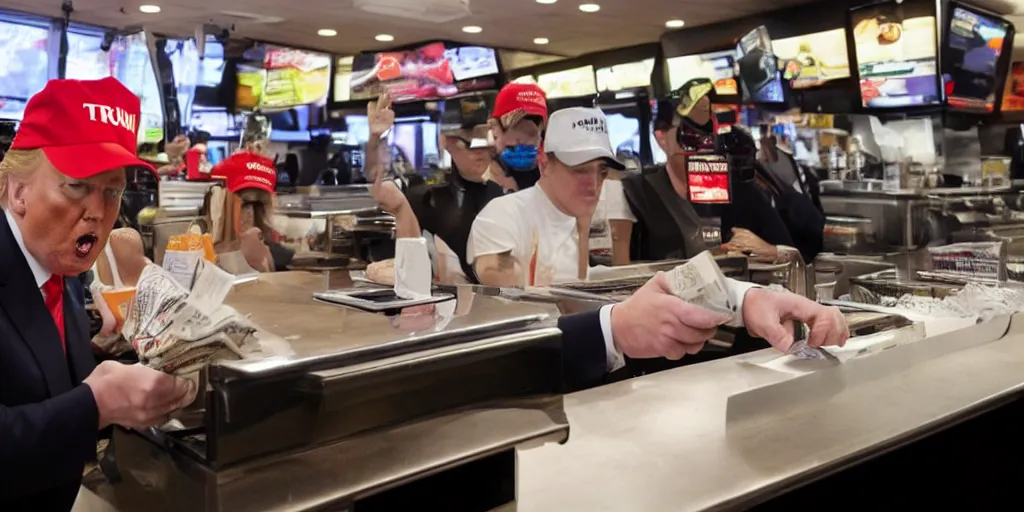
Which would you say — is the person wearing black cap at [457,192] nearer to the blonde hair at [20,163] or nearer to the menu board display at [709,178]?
the menu board display at [709,178]

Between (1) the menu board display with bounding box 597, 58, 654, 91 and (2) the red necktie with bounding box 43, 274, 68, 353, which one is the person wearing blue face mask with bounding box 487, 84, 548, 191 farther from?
(1) the menu board display with bounding box 597, 58, 654, 91

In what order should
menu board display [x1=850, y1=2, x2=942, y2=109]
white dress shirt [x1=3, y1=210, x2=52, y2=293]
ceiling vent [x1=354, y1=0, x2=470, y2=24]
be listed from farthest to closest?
menu board display [x1=850, y1=2, x2=942, y2=109], ceiling vent [x1=354, y1=0, x2=470, y2=24], white dress shirt [x1=3, y1=210, x2=52, y2=293]

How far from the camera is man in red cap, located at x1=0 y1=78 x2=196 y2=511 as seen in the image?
0.92 metres

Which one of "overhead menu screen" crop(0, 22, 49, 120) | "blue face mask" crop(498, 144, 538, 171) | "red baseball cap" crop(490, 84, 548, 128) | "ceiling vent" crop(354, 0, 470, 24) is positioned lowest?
"blue face mask" crop(498, 144, 538, 171)

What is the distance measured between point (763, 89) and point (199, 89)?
415 centimetres

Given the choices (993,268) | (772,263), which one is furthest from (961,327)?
(993,268)

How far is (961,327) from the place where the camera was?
7.71 feet

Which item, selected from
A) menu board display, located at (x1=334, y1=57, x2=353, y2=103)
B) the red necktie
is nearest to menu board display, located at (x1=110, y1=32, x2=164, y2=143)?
menu board display, located at (x1=334, y1=57, x2=353, y2=103)

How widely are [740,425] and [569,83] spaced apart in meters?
6.18

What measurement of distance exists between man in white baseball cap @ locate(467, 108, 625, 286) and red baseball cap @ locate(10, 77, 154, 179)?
1536 millimetres

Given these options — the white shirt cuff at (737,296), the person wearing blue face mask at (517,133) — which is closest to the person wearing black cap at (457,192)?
the person wearing blue face mask at (517,133)

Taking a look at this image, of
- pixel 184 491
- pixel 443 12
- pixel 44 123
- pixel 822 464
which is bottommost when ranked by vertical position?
pixel 822 464

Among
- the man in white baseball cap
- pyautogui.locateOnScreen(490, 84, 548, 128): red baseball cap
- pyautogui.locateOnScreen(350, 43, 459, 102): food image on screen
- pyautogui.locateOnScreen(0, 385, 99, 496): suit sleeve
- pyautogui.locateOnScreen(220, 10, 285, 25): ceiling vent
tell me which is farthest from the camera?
pyautogui.locateOnScreen(350, 43, 459, 102): food image on screen

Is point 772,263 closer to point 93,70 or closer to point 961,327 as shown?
point 961,327
